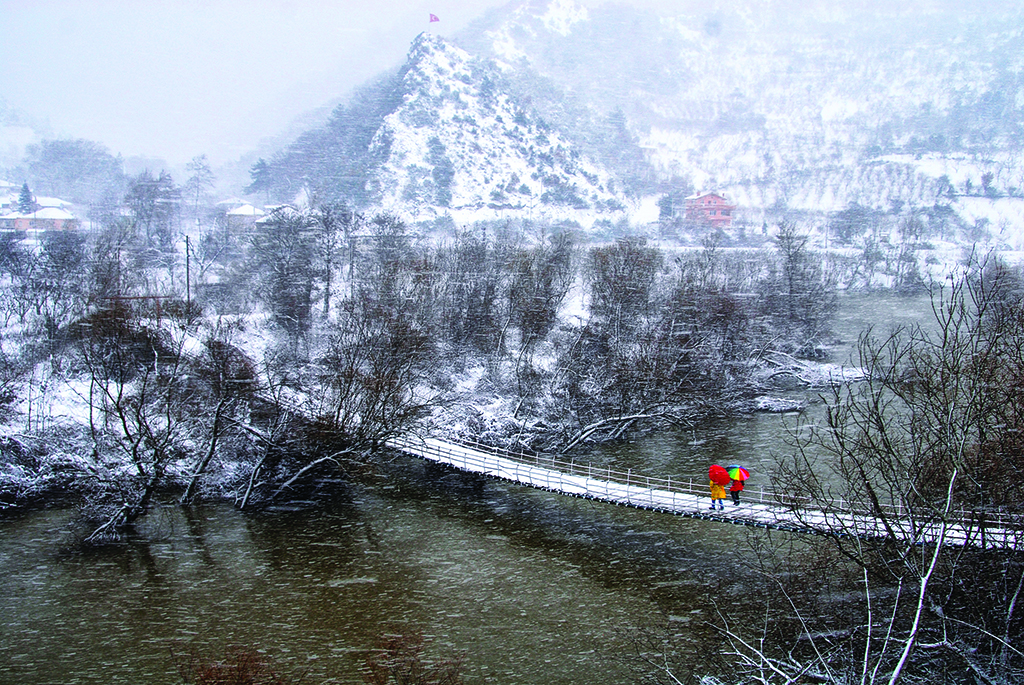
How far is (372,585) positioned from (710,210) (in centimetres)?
8430

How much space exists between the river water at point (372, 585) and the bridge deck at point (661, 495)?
82 cm

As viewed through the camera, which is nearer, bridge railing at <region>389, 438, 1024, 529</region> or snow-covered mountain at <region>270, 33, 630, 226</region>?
bridge railing at <region>389, 438, 1024, 529</region>

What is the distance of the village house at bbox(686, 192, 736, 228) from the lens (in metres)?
91.0

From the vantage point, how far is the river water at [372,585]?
1148cm

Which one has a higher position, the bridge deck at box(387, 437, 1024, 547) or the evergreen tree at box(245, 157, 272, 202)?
the evergreen tree at box(245, 157, 272, 202)

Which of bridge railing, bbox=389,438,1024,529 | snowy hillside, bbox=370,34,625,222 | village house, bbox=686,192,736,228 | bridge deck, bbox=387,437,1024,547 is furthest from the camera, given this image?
village house, bbox=686,192,736,228

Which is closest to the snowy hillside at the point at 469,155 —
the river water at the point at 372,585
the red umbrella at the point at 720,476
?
the river water at the point at 372,585

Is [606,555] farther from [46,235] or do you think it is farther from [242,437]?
[46,235]

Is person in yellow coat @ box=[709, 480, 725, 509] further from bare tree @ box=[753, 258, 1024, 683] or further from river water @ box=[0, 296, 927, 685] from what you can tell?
bare tree @ box=[753, 258, 1024, 683]

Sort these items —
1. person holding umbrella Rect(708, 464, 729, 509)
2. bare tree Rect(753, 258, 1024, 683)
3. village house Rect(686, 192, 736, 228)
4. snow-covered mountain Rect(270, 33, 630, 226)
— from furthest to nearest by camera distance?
village house Rect(686, 192, 736, 228)
snow-covered mountain Rect(270, 33, 630, 226)
person holding umbrella Rect(708, 464, 729, 509)
bare tree Rect(753, 258, 1024, 683)

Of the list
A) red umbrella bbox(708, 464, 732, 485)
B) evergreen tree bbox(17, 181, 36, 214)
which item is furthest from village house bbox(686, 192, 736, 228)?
red umbrella bbox(708, 464, 732, 485)

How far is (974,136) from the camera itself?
429 feet

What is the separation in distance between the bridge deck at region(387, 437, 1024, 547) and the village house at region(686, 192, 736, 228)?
74679mm

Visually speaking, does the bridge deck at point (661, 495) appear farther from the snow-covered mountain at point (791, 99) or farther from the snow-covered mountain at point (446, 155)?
the snow-covered mountain at point (791, 99)
